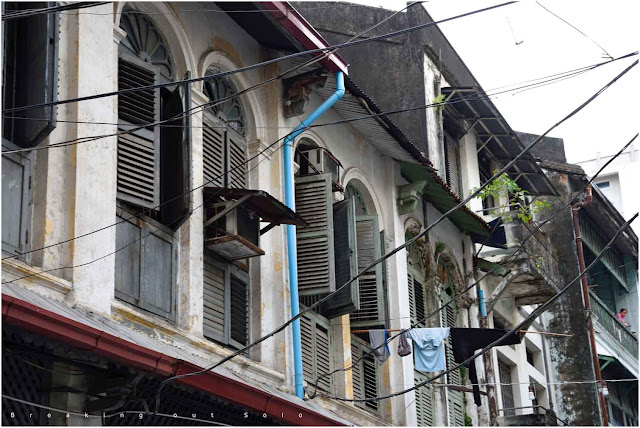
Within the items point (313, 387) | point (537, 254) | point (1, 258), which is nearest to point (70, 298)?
point (1, 258)

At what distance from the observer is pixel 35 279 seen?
29.9ft

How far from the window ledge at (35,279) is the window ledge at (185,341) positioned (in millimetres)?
667

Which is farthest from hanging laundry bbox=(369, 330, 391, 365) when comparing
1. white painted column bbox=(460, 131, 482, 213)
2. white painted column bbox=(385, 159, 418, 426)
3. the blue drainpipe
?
white painted column bbox=(460, 131, 482, 213)

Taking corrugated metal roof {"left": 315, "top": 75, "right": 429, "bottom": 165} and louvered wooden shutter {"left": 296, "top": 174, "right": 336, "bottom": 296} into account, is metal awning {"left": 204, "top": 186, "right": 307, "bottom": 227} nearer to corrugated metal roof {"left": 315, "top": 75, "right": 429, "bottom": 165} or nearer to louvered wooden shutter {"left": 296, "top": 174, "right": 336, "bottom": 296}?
louvered wooden shutter {"left": 296, "top": 174, "right": 336, "bottom": 296}

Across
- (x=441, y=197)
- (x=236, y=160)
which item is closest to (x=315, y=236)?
(x=236, y=160)

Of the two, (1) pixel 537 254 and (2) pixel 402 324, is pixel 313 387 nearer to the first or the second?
(2) pixel 402 324

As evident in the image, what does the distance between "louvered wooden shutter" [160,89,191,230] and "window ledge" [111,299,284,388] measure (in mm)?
1035

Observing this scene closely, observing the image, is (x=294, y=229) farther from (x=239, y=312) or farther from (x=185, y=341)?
(x=185, y=341)

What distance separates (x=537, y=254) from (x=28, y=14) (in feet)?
50.3

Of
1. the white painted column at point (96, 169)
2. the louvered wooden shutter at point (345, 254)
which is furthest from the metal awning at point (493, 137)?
the white painted column at point (96, 169)

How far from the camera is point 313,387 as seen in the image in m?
14.1

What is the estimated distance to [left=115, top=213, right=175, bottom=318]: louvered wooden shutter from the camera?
10.6 metres

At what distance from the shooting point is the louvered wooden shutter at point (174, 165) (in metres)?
11.3

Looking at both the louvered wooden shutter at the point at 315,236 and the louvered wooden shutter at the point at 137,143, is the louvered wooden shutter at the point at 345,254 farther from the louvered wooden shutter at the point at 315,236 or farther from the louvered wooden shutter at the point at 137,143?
the louvered wooden shutter at the point at 137,143
